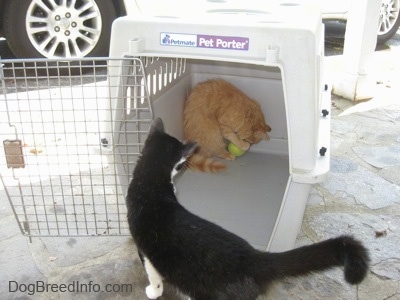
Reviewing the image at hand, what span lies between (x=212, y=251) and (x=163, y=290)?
1.26 feet

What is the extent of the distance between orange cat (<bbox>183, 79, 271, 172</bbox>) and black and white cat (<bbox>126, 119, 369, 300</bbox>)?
90 cm

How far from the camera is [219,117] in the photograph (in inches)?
86.9

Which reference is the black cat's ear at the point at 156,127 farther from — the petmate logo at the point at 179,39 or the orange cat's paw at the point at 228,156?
the orange cat's paw at the point at 228,156

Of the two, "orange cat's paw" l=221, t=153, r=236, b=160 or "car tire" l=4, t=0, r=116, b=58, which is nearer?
"orange cat's paw" l=221, t=153, r=236, b=160

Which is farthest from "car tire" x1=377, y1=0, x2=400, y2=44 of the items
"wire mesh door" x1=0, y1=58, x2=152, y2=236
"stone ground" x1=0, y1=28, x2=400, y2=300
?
"wire mesh door" x1=0, y1=58, x2=152, y2=236

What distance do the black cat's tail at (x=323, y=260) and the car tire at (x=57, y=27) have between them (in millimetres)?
2466

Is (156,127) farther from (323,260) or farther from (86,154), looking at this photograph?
(323,260)

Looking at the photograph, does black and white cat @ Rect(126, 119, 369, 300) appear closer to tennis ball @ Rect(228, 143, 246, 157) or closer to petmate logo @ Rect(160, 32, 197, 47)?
petmate logo @ Rect(160, 32, 197, 47)

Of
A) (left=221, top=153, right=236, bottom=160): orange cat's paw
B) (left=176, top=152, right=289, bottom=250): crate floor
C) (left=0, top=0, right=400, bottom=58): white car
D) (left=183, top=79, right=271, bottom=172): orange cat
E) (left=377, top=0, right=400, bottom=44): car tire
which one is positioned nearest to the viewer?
Answer: (left=176, top=152, right=289, bottom=250): crate floor

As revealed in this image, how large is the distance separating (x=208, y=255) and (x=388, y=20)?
386 centimetres

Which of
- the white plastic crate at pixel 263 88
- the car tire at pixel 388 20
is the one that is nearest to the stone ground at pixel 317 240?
the white plastic crate at pixel 263 88

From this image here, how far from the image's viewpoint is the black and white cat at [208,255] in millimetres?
1054

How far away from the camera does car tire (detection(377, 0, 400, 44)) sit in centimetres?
408

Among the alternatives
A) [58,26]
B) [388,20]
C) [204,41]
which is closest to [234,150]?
[204,41]
